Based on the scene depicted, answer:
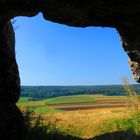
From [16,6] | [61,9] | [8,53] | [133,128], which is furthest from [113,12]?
[133,128]

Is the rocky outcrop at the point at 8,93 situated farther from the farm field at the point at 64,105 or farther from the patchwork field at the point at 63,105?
the farm field at the point at 64,105

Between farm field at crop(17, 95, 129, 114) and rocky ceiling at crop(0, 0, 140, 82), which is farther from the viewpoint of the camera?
farm field at crop(17, 95, 129, 114)

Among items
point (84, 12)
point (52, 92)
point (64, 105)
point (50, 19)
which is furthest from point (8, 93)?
point (52, 92)

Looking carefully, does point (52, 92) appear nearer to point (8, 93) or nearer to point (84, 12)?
point (8, 93)

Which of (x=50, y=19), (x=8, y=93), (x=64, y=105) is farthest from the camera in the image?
(x=64, y=105)

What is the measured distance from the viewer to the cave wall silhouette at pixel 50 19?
12.5m

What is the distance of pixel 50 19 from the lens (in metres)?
13.9

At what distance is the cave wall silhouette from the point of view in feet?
41.2

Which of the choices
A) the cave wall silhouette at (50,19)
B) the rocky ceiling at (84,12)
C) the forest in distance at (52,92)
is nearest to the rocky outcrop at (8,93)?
the cave wall silhouette at (50,19)

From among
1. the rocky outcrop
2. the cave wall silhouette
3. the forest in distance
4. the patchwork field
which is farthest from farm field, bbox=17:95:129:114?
the cave wall silhouette

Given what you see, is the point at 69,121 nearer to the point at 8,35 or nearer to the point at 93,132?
the point at 93,132

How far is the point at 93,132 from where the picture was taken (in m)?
18.7

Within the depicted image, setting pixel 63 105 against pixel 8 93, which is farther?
pixel 63 105

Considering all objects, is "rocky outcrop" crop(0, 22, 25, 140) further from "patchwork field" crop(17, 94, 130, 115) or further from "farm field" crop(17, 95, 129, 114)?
"farm field" crop(17, 95, 129, 114)
